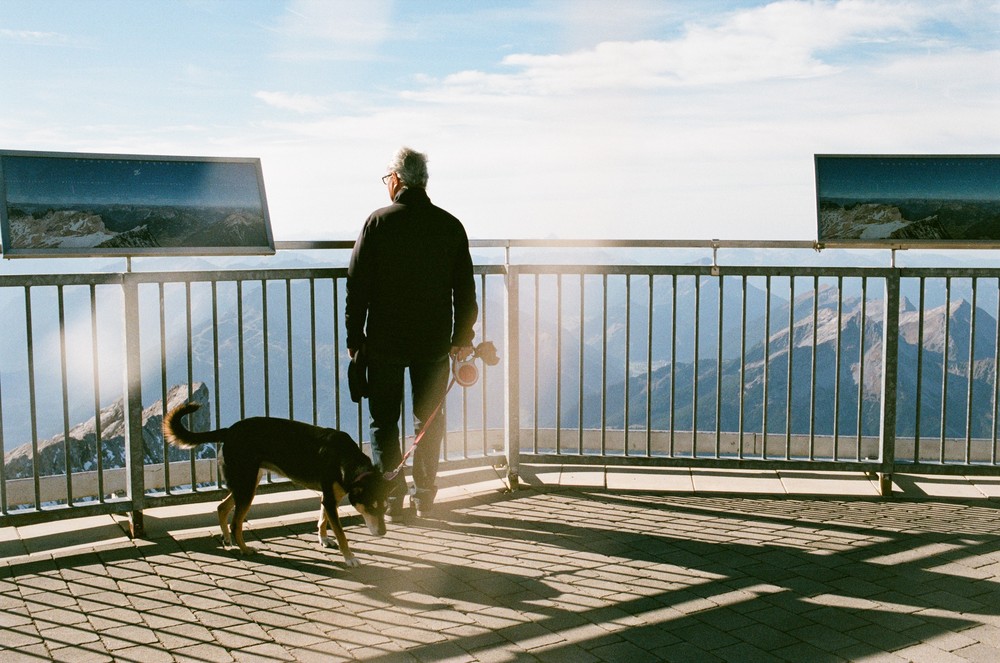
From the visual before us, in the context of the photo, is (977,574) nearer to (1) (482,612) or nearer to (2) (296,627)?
(1) (482,612)

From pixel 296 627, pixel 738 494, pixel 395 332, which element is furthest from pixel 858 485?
pixel 296 627

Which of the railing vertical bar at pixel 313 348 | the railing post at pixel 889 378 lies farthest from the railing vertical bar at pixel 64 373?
the railing post at pixel 889 378

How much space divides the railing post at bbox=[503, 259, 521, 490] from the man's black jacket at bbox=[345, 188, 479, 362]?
1141 millimetres

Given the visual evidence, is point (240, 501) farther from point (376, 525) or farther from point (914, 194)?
point (914, 194)

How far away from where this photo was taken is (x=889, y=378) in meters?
7.04

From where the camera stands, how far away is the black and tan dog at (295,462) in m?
5.32

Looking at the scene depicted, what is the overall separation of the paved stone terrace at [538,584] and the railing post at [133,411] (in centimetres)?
20

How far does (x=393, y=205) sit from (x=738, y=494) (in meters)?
3.40

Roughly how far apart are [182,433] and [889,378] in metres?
5.03

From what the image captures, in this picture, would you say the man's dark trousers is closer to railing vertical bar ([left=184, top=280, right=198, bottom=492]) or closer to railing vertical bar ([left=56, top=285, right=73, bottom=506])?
railing vertical bar ([left=184, top=280, right=198, bottom=492])

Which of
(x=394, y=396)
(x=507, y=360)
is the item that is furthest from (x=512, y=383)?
(x=394, y=396)

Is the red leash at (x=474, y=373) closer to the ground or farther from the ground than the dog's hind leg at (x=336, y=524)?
farther from the ground

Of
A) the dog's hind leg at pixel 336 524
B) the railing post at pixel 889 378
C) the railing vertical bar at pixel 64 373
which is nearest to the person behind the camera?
the dog's hind leg at pixel 336 524

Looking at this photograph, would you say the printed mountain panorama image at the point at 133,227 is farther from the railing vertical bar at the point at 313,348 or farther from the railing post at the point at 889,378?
the railing post at the point at 889,378
